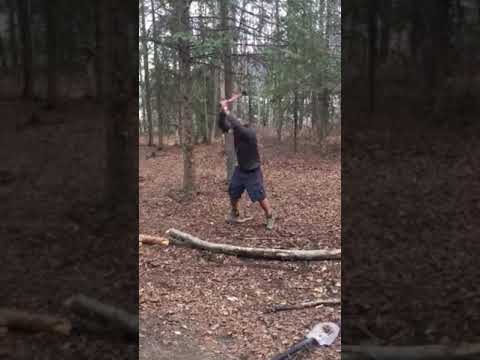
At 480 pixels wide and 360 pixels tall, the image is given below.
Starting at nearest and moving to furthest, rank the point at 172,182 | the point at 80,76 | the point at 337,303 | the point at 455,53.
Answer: the point at 455,53 < the point at 80,76 < the point at 337,303 < the point at 172,182

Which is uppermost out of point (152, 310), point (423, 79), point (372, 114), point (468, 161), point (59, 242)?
point (423, 79)

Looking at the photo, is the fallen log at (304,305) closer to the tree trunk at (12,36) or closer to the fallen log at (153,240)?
the fallen log at (153,240)

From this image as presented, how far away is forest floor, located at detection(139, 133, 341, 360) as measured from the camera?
11.5 feet

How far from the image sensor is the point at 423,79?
1.43 m

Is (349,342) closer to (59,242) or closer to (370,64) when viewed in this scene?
(370,64)

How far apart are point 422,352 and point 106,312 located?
103 centimetres

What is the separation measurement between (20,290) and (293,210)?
643 cm

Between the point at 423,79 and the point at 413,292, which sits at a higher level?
the point at 423,79

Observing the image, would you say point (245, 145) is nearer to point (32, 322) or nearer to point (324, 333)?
point (324, 333)

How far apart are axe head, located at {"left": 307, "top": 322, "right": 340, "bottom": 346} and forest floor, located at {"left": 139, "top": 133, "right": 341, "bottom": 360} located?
8 centimetres

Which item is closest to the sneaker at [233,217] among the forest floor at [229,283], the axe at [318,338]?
the forest floor at [229,283]

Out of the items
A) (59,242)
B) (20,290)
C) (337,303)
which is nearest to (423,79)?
(59,242)

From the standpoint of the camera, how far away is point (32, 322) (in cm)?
160

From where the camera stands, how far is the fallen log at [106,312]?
1603mm
